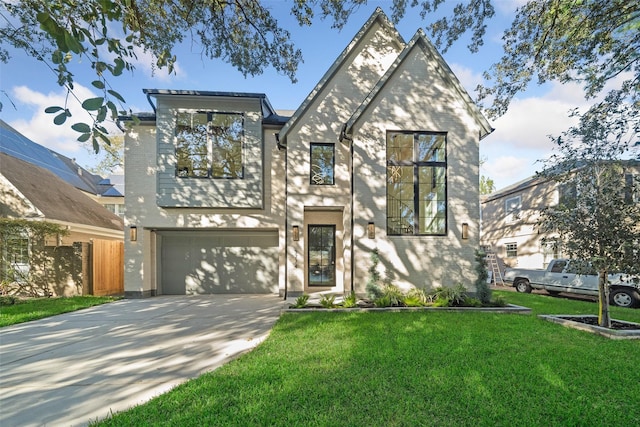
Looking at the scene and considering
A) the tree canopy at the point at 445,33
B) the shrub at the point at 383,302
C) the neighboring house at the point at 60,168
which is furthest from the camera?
the neighboring house at the point at 60,168

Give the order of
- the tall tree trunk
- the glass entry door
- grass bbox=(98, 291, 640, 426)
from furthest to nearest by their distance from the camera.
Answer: the glass entry door → the tall tree trunk → grass bbox=(98, 291, 640, 426)

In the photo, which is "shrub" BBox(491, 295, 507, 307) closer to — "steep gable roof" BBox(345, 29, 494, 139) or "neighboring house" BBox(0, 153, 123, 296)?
"steep gable roof" BBox(345, 29, 494, 139)

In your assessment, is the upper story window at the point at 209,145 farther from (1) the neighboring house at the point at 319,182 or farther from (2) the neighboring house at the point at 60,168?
(2) the neighboring house at the point at 60,168

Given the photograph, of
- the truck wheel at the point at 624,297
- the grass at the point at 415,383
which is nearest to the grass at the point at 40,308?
the grass at the point at 415,383

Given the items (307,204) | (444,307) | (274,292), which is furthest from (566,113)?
(274,292)

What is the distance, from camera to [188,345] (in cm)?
497

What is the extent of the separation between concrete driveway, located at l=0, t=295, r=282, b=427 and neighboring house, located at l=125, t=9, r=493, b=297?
9.51 ft

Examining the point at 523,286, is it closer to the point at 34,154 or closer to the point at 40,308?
the point at 40,308

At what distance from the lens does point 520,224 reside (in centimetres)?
1747

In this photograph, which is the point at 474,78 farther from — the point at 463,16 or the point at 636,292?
the point at 636,292

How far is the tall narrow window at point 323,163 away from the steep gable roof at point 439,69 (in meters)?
1.25

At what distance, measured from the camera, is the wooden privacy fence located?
10.5 metres

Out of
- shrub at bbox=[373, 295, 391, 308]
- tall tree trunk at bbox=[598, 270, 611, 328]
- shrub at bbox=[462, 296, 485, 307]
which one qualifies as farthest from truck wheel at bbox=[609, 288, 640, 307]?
shrub at bbox=[373, 295, 391, 308]

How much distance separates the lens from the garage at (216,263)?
432 inches
